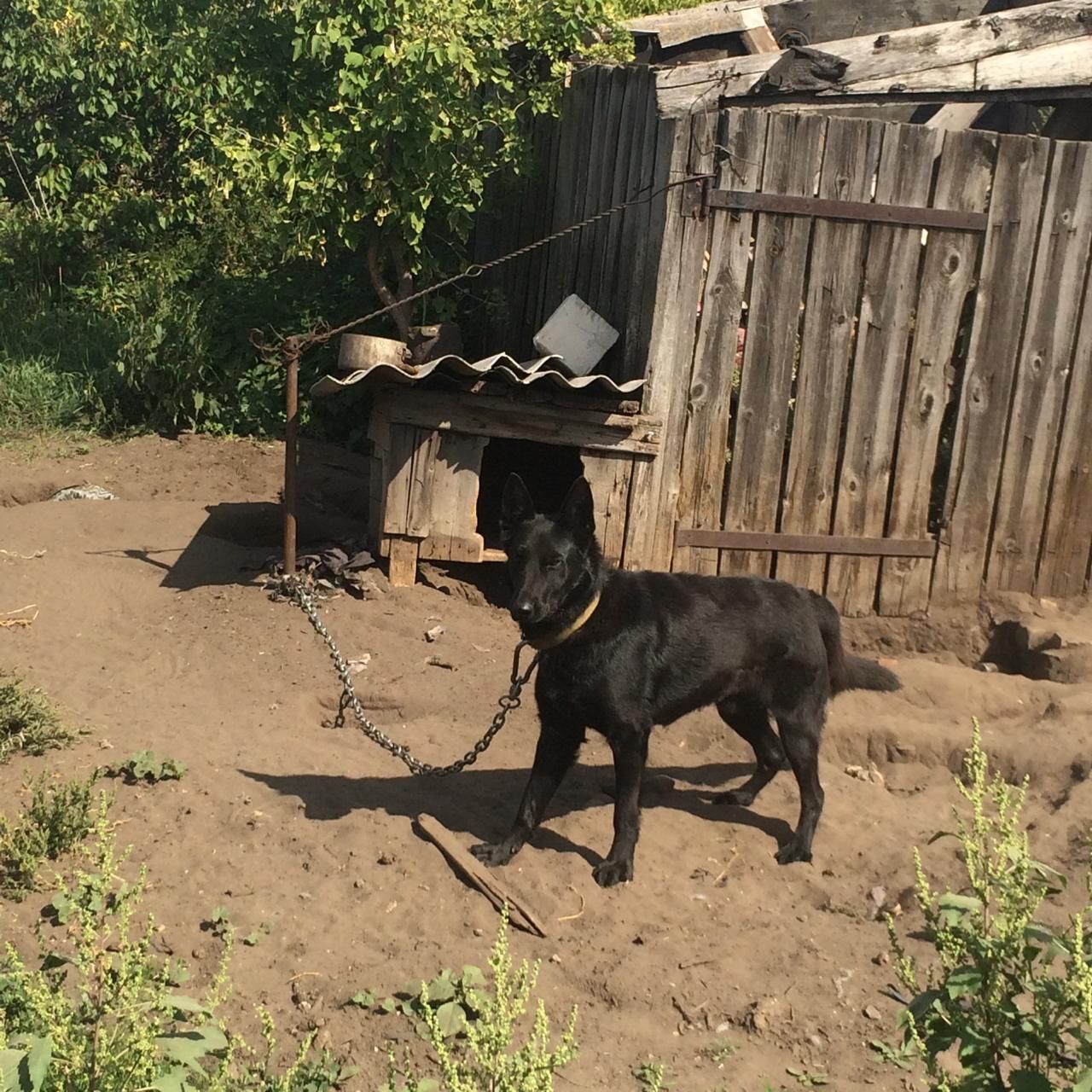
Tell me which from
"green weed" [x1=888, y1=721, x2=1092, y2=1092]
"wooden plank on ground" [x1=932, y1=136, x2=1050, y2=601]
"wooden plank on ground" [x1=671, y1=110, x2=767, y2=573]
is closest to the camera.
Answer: "green weed" [x1=888, y1=721, x2=1092, y2=1092]

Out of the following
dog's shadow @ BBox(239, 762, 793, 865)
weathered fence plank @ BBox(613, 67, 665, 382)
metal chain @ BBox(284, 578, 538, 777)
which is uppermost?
weathered fence plank @ BBox(613, 67, 665, 382)

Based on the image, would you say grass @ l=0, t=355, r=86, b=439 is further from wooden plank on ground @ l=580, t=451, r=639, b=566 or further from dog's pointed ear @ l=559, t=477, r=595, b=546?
dog's pointed ear @ l=559, t=477, r=595, b=546

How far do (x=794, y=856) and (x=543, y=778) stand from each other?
1.04 meters

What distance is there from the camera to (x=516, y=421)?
721cm

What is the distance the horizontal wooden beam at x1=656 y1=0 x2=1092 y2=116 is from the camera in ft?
23.5

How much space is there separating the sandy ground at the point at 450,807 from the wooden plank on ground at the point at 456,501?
0.83 ft

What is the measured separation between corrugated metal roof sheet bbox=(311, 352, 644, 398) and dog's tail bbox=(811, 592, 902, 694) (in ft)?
6.62

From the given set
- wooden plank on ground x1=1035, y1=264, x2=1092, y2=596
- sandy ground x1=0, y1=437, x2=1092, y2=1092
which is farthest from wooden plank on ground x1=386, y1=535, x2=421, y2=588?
wooden plank on ground x1=1035, y1=264, x2=1092, y2=596

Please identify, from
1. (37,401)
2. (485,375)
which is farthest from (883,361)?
(37,401)

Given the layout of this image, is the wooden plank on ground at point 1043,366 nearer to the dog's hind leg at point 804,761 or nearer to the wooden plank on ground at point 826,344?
the wooden plank on ground at point 826,344

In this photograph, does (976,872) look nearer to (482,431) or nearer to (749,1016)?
(749,1016)

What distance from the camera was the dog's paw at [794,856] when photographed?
502 centimetres

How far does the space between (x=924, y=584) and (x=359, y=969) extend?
14.9 ft

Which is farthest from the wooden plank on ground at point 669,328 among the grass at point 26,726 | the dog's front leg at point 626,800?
the grass at point 26,726
